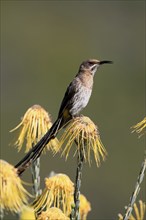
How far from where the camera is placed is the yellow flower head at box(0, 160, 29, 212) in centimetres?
309

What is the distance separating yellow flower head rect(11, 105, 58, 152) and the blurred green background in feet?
42.1

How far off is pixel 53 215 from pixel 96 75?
24.2 m

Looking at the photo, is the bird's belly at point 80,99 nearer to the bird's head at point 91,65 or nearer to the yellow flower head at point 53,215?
the bird's head at point 91,65

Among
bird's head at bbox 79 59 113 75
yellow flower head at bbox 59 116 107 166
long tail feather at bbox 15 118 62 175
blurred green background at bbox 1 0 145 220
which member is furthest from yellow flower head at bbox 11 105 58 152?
blurred green background at bbox 1 0 145 220

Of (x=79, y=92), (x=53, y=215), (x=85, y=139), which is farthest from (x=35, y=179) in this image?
(x=79, y=92)

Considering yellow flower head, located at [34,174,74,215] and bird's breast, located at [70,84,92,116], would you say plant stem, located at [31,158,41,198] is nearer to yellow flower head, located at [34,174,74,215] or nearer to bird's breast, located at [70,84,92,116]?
yellow flower head, located at [34,174,74,215]

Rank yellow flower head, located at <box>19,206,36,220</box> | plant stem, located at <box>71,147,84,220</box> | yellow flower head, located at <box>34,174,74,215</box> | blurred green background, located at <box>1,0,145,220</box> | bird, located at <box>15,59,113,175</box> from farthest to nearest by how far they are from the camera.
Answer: blurred green background, located at <box>1,0,145,220</box>, bird, located at <box>15,59,113,175</box>, yellow flower head, located at <box>34,174,74,215</box>, plant stem, located at <box>71,147,84,220</box>, yellow flower head, located at <box>19,206,36,220</box>

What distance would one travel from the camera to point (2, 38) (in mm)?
33281

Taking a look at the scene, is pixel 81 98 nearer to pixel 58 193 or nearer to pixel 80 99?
pixel 80 99

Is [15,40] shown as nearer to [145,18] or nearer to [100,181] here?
[145,18]

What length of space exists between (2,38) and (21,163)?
29.9 metres

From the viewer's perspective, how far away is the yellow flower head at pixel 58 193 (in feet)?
11.3

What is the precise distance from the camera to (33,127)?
3.80 meters

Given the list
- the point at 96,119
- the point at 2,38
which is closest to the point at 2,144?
the point at 96,119
